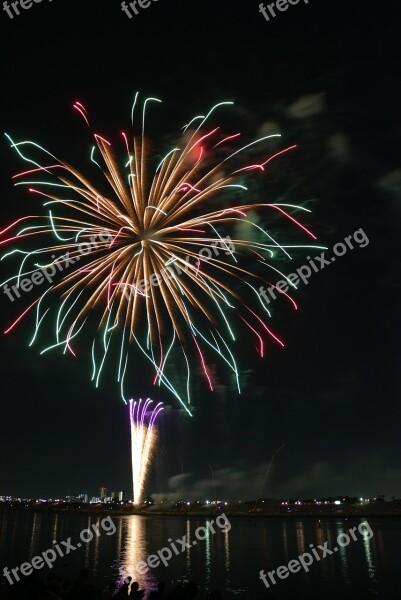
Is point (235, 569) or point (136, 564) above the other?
point (136, 564)

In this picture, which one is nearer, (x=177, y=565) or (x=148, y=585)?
(x=148, y=585)

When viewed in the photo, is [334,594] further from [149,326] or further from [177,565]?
[149,326]

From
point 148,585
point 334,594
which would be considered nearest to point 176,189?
point 148,585

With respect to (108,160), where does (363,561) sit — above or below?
below

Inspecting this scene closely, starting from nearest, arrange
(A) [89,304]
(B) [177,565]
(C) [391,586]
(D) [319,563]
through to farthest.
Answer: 1. (A) [89,304]
2. (C) [391,586]
3. (B) [177,565]
4. (D) [319,563]

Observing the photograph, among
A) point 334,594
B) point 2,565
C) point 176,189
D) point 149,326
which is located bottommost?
point 334,594

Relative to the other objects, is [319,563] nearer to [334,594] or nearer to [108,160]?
[334,594]

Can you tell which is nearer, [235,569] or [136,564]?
[235,569]

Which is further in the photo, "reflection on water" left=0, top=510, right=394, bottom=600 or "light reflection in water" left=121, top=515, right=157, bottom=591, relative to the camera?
"reflection on water" left=0, top=510, right=394, bottom=600

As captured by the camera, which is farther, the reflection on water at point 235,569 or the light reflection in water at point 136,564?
the reflection on water at point 235,569

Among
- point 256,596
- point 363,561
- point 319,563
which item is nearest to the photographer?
A: point 256,596
